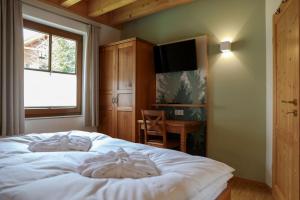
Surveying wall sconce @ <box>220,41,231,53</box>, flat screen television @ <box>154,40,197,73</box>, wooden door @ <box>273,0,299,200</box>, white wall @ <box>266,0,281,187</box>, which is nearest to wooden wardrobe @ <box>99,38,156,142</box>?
flat screen television @ <box>154,40,197,73</box>

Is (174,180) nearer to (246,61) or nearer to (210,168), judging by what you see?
(210,168)

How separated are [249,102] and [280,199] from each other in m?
1.21

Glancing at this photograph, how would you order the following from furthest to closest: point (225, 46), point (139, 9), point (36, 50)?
point (139, 9)
point (36, 50)
point (225, 46)

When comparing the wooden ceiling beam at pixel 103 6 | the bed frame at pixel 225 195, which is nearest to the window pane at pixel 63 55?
the wooden ceiling beam at pixel 103 6

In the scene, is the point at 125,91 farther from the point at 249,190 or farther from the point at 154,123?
the point at 249,190

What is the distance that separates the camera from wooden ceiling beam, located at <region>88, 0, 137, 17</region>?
10.7 feet

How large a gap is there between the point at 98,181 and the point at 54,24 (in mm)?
3135

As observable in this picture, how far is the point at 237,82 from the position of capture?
295cm

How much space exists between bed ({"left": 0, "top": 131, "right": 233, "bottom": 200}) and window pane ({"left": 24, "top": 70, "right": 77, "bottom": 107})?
185cm

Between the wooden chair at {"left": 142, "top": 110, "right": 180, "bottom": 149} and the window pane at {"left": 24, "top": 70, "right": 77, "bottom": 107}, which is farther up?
the window pane at {"left": 24, "top": 70, "right": 77, "bottom": 107}

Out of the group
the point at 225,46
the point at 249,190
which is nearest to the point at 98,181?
the point at 249,190

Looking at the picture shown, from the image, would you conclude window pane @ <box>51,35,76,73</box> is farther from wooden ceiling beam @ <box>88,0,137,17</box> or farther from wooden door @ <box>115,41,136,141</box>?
wooden door @ <box>115,41,136,141</box>

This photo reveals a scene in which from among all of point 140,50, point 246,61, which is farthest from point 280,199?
point 140,50

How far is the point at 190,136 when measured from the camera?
11.0 ft
